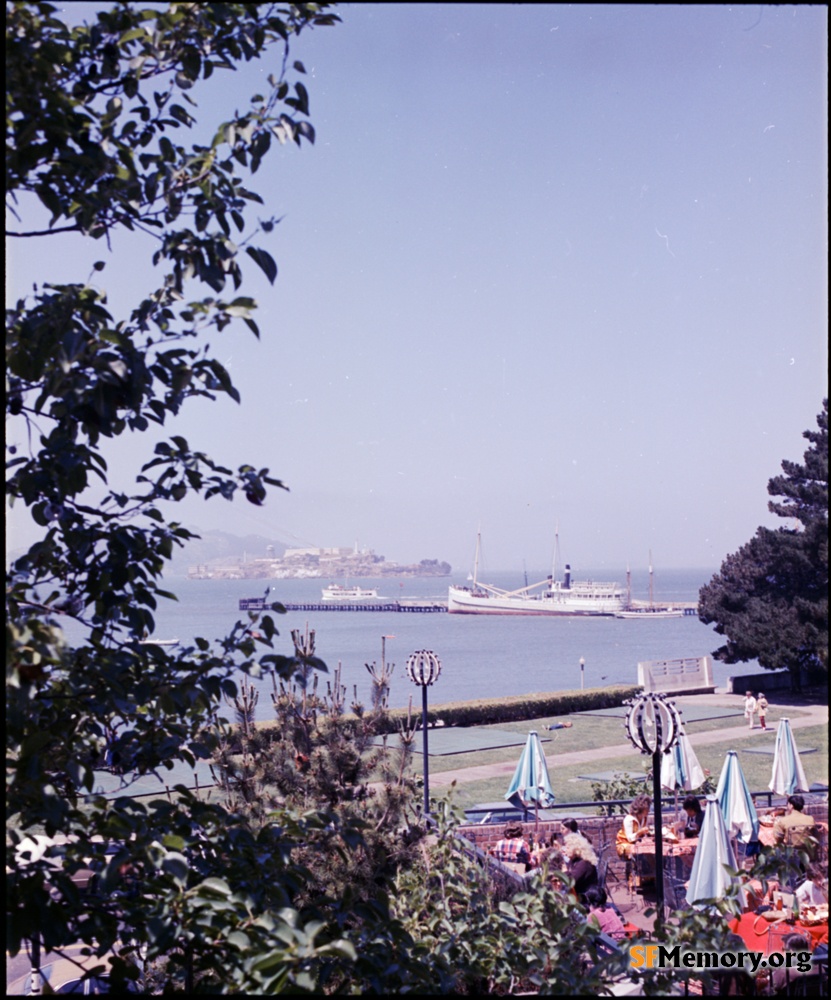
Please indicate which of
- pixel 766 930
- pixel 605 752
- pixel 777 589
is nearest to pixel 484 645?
pixel 777 589

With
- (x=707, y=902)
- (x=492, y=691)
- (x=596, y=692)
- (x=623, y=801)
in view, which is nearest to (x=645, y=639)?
(x=492, y=691)

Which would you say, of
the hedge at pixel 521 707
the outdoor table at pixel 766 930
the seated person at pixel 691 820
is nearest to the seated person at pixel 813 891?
the outdoor table at pixel 766 930

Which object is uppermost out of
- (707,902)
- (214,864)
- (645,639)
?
(214,864)

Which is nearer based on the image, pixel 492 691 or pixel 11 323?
pixel 11 323

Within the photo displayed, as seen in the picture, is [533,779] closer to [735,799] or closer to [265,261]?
[735,799]

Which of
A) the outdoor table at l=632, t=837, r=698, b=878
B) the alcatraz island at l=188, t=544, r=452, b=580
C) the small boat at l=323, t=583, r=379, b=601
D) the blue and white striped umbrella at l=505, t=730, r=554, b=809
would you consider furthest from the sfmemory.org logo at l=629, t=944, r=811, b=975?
the small boat at l=323, t=583, r=379, b=601

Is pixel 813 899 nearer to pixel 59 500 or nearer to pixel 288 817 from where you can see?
pixel 288 817

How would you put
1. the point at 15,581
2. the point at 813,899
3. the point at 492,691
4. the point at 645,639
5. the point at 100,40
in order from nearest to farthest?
the point at 100,40
the point at 15,581
the point at 813,899
the point at 492,691
the point at 645,639

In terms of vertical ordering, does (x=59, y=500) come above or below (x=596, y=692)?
above
